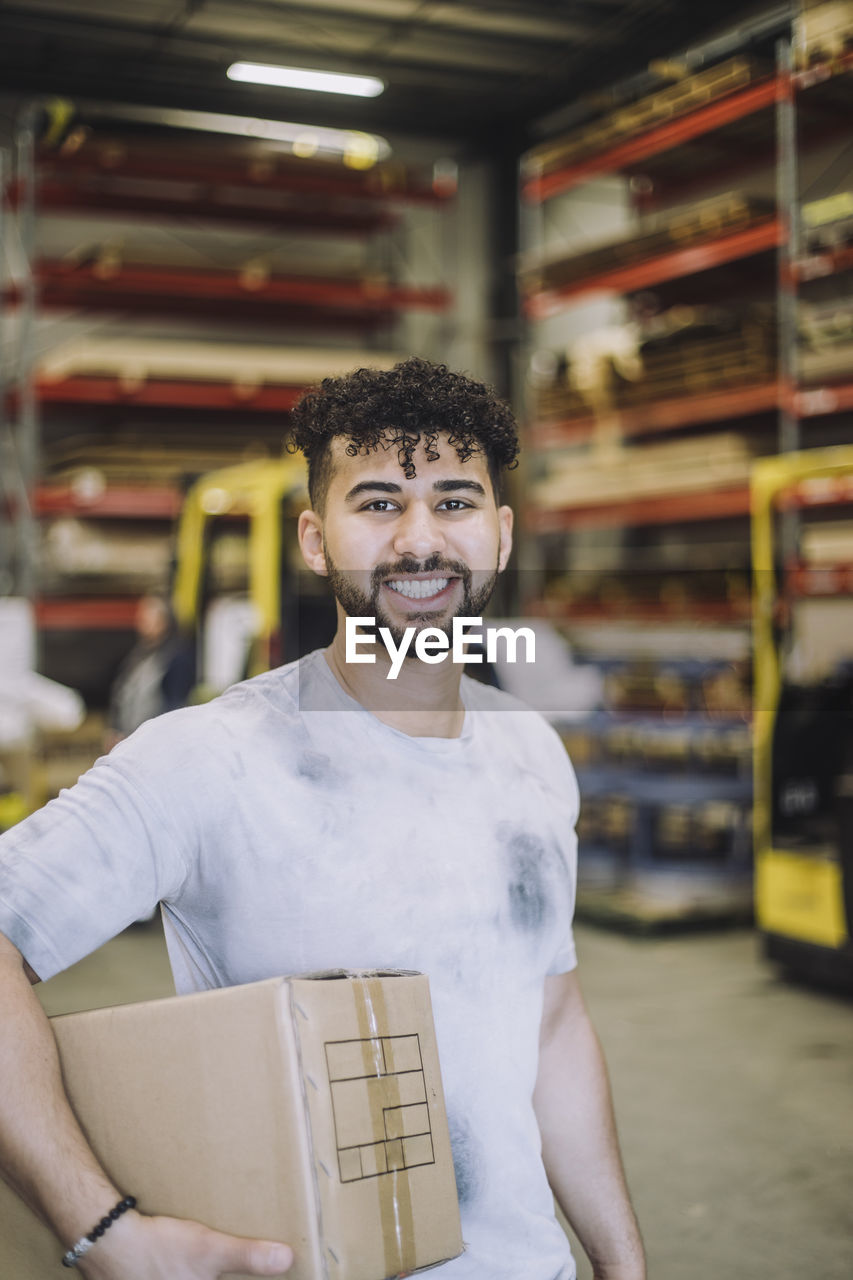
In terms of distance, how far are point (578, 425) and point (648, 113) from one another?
6.44 feet

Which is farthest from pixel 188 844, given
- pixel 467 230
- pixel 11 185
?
pixel 467 230

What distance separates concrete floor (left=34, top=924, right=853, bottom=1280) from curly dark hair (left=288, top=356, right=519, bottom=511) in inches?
90.0

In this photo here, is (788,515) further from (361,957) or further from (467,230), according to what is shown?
(467,230)

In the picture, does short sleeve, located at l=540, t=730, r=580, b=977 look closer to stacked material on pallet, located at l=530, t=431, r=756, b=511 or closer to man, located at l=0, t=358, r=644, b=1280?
man, located at l=0, t=358, r=644, b=1280

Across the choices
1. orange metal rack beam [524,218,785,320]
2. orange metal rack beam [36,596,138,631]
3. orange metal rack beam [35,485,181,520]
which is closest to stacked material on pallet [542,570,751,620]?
orange metal rack beam [524,218,785,320]

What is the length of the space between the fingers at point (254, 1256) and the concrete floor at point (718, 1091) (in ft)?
→ 7.13

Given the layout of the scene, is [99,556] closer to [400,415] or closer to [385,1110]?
[400,415]

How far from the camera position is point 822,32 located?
6.05 m

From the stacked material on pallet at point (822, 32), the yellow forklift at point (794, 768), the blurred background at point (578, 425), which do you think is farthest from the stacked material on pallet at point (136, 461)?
the stacked material on pallet at point (822, 32)

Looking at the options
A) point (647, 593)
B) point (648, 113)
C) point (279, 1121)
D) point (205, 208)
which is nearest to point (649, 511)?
point (647, 593)

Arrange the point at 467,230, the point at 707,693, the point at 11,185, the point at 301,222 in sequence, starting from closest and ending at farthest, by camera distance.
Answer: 1. the point at 707,693
2. the point at 11,185
3. the point at 301,222
4. the point at 467,230

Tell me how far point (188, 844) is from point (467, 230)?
10.9 metres

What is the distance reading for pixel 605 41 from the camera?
31.6ft

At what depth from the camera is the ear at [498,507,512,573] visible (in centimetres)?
156
